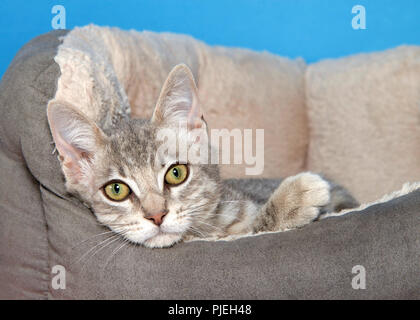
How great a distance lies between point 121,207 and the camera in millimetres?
1233

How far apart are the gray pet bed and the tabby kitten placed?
0.18 ft

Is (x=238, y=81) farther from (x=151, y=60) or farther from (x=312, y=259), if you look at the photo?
(x=312, y=259)

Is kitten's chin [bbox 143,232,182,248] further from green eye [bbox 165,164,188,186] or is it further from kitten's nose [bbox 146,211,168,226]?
green eye [bbox 165,164,188,186]

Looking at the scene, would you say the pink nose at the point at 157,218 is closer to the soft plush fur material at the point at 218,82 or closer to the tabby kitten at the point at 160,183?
the tabby kitten at the point at 160,183

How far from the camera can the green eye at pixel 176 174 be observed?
1.26 metres

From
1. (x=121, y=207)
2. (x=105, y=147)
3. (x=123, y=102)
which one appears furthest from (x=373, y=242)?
(x=123, y=102)

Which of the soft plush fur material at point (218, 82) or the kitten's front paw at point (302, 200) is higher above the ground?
the soft plush fur material at point (218, 82)

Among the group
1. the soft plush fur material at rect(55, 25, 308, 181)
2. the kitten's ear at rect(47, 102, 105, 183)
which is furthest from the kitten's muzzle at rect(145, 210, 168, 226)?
the soft plush fur material at rect(55, 25, 308, 181)

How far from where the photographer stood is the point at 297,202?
1.24 m

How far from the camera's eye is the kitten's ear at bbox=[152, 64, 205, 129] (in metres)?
1.32

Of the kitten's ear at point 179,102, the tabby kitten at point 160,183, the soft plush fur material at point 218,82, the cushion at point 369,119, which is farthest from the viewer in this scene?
the cushion at point 369,119

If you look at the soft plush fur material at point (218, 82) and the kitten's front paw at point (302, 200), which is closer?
the kitten's front paw at point (302, 200)

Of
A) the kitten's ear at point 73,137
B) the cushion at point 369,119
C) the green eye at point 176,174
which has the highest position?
the cushion at point 369,119

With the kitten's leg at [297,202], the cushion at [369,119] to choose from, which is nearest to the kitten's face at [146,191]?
the kitten's leg at [297,202]
